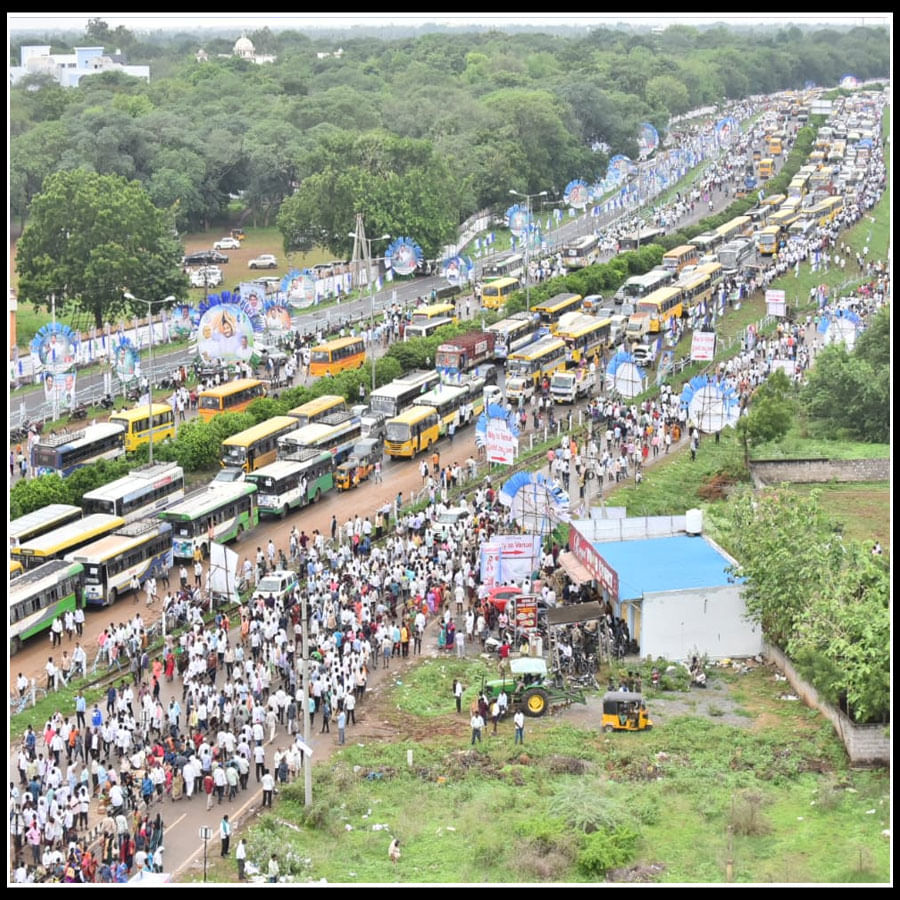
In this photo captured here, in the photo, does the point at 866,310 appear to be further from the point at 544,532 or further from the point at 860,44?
the point at 860,44

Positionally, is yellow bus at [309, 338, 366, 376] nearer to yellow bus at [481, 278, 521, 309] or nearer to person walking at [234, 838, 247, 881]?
yellow bus at [481, 278, 521, 309]

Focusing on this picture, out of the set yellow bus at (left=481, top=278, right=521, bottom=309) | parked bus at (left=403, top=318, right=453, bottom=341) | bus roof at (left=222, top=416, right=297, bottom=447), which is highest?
yellow bus at (left=481, top=278, right=521, bottom=309)

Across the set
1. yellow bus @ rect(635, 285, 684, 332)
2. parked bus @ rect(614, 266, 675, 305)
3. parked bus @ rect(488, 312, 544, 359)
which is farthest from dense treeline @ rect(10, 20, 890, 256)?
parked bus @ rect(488, 312, 544, 359)

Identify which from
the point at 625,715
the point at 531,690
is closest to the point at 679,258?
the point at 531,690

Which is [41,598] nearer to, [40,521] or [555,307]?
[40,521]

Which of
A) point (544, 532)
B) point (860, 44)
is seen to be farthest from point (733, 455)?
point (860, 44)

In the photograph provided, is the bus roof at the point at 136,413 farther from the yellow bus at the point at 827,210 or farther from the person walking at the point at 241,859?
the yellow bus at the point at 827,210
